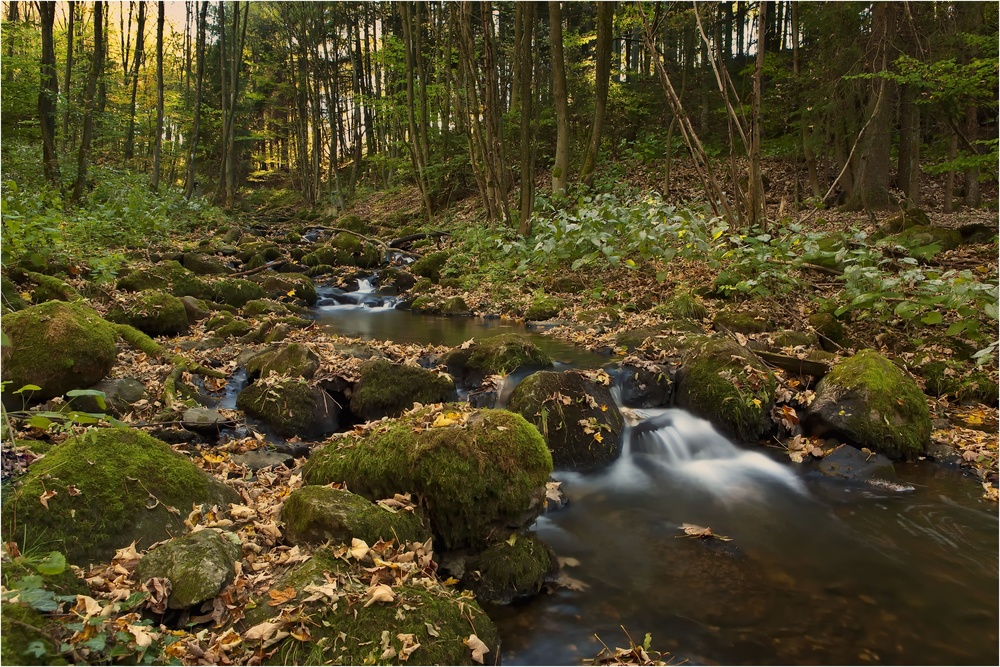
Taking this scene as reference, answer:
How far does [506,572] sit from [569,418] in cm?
238

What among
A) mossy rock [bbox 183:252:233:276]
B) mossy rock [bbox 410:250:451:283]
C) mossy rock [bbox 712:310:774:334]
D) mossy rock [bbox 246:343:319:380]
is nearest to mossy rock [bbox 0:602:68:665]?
mossy rock [bbox 246:343:319:380]

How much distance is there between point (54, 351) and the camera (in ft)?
17.9

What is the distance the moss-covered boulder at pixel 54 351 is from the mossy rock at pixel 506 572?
4199mm

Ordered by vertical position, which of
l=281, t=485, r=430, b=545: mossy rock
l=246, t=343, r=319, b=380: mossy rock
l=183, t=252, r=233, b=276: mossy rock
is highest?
l=183, t=252, r=233, b=276: mossy rock

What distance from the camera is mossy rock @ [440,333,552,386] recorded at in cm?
780

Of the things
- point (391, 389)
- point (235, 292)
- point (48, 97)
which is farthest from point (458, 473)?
point (48, 97)

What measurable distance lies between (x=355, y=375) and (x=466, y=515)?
11.3 ft

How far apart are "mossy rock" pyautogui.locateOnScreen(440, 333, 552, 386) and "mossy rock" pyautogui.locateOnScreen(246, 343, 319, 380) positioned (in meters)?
1.80

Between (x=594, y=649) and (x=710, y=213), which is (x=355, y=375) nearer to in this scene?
(x=594, y=649)

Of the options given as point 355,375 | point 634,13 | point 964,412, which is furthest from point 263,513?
point 634,13

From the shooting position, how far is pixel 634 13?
1650 cm

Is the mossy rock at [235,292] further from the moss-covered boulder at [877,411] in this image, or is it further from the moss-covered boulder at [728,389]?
the moss-covered boulder at [877,411]

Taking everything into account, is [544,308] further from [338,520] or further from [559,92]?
[338,520]

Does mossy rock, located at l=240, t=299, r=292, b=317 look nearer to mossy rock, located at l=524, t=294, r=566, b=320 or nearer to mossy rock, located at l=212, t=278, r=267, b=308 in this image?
mossy rock, located at l=212, t=278, r=267, b=308
